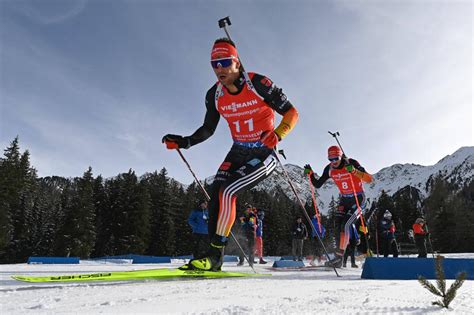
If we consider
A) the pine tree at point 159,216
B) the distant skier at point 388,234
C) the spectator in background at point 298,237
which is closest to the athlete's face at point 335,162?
the distant skier at point 388,234

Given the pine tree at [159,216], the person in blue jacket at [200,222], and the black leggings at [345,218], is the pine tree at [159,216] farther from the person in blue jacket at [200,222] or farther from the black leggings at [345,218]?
the black leggings at [345,218]

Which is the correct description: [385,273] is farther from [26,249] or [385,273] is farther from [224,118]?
[26,249]

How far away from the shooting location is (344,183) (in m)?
8.61

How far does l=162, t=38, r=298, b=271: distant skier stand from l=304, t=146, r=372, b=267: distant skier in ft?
13.3

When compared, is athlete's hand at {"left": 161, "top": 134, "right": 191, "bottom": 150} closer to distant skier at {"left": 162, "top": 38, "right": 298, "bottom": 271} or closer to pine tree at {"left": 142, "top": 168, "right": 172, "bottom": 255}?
distant skier at {"left": 162, "top": 38, "right": 298, "bottom": 271}

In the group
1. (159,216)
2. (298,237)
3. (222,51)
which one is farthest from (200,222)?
(159,216)

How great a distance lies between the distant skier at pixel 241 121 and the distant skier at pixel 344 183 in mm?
4064

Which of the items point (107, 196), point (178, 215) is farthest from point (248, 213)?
point (107, 196)

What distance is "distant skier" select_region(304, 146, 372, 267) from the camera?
820 cm

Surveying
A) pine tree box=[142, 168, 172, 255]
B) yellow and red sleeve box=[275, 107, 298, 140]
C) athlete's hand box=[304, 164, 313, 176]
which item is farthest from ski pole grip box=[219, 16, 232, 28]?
pine tree box=[142, 168, 172, 255]

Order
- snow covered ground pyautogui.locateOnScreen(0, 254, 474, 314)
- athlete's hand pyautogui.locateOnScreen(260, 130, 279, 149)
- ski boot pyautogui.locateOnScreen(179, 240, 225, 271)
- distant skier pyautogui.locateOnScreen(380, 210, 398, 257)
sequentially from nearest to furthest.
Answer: snow covered ground pyautogui.locateOnScreen(0, 254, 474, 314)
ski boot pyautogui.locateOnScreen(179, 240, 225, 271)
athlete's hand pyautogui.locateOnScreen(260, 130, 279, 149)
distant skier pyautogui.locateOnScreen(380, 210, 398, 257)

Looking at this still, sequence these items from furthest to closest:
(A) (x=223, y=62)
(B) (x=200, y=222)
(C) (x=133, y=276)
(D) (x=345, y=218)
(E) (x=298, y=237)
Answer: (E) (x=298, y=237) → (B) (x=200, y=222) → (D) (x=345, y=218) → (A) (x=223, y=62) → (C) (x=133, y=276)

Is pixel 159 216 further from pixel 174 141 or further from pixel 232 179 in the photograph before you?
pixel 232 179

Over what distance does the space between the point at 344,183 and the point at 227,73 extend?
5.11m
